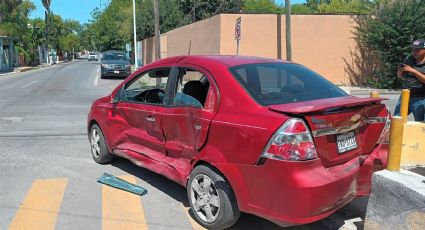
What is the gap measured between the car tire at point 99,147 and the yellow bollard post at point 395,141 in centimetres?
401

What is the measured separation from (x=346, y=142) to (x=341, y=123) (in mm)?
232

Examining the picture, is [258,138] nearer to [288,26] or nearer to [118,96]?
[118,96]

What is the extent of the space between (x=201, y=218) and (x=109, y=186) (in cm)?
174

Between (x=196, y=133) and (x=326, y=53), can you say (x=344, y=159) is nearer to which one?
(x=196, y=133)

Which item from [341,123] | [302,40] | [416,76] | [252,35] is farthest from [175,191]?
[302,40]

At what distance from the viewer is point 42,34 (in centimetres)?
7462

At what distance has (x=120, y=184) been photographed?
18.1 feet

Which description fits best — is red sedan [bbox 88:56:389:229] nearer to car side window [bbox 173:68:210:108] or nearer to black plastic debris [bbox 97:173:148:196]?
car side window [bbox 173:68:210:108]

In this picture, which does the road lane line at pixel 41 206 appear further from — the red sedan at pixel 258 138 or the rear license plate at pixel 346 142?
the rear license plate at pixel 346 142

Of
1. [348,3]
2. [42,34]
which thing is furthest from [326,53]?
[42,34]

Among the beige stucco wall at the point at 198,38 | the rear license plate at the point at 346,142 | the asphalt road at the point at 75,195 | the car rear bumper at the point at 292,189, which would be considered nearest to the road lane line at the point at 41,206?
the asphalt road at the point at 75,195

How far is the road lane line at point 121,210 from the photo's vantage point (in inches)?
171

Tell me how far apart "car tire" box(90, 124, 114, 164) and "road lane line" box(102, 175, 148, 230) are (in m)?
0.92

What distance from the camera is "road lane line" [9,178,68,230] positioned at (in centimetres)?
436
